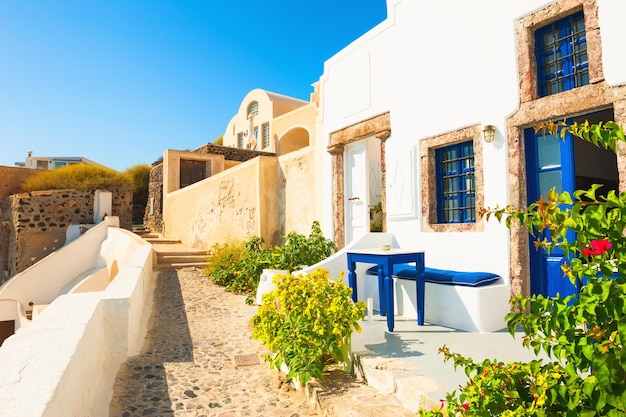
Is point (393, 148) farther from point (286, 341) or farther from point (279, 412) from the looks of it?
point (279, 412)

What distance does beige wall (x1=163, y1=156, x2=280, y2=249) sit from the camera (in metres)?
9.91

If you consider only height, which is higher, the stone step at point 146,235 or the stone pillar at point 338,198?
the stone pillar at point 338,198

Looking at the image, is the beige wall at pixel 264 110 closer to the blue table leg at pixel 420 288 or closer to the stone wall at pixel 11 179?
the stone wall at pixel 11 179

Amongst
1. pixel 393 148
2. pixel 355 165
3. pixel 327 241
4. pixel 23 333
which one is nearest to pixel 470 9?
pixel 393 148

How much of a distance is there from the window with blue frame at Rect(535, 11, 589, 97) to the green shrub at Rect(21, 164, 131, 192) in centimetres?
1682

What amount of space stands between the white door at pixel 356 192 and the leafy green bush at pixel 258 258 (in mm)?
560

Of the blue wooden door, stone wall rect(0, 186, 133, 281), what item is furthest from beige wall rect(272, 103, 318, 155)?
the blue wooden door

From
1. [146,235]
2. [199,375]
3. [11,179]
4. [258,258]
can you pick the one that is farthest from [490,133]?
[11,179]

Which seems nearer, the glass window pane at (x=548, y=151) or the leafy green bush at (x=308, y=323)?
the leafy green bush at (x=308, y=323)

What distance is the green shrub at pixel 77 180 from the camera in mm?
17094

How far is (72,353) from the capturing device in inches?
95.2

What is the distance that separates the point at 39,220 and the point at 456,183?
16078 millimetres

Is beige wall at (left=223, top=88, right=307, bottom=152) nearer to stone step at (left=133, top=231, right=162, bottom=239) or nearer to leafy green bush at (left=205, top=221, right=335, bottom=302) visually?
stone step at (left=133, top=231, right=162, bottom=239)

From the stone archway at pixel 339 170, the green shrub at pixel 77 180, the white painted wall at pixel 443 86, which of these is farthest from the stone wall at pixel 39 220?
the white painted wall at pixel 443 86
